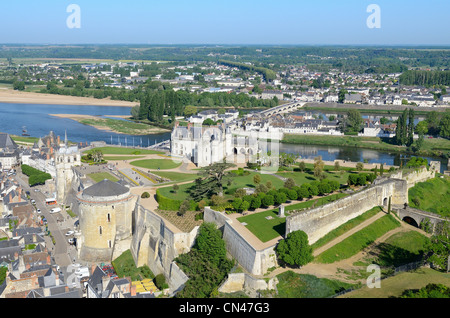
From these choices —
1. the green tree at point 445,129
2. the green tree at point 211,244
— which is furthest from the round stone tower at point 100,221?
the green tree at point 445,129

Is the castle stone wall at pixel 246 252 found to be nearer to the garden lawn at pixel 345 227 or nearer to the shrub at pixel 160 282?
the garden lawn at pixel 345 227

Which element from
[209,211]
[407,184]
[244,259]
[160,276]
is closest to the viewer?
[244,259]

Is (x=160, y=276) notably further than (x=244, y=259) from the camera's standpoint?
Yes

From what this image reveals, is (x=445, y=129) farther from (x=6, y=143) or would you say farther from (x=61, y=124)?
(x=61, y=124)

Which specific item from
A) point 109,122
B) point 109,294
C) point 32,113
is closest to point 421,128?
point 109,122

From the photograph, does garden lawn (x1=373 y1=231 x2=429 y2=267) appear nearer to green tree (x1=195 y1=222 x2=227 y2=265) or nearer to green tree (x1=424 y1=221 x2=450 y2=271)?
green tree (x1=424 y1=221 x2=450 y2=271)

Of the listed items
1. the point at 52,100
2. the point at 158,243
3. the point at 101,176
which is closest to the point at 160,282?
the point at 158,243

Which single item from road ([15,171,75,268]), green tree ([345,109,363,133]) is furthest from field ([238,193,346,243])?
green tree ([345,109,363,133])

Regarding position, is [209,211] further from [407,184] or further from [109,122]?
[109,122]
